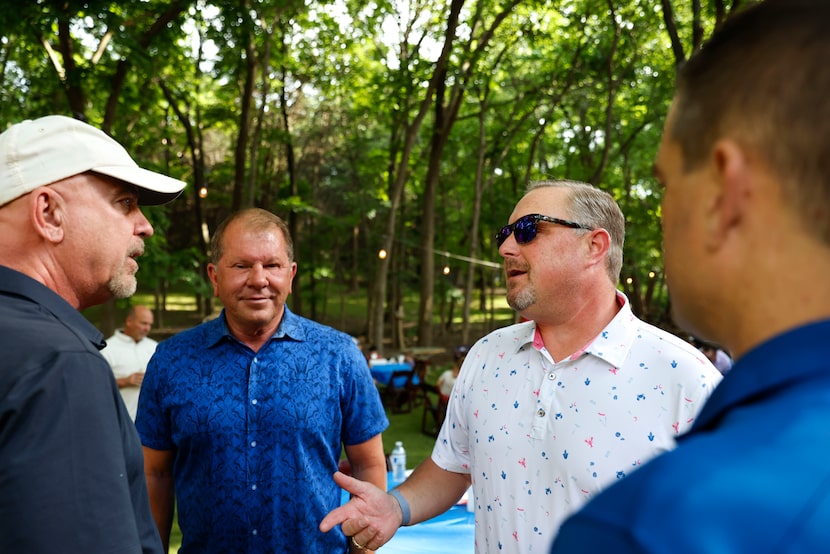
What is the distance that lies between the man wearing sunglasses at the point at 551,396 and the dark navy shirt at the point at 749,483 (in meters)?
1.51

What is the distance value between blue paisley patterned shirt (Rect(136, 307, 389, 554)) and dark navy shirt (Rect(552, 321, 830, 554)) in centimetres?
246

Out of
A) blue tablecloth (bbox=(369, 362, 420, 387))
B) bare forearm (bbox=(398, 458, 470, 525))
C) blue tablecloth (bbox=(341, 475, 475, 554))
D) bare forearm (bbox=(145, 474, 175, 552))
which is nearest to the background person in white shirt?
blue tablecloth (bbox=(341, 475, 475, 554))

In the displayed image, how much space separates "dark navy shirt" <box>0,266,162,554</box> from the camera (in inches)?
56.4

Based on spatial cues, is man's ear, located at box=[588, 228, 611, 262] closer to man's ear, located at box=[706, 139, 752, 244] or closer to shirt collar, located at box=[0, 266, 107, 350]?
shirt collar, located at box=[0, 266, 107, 350]

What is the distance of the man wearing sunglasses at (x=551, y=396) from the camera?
234 centimetres

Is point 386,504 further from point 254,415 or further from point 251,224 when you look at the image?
point 251,224

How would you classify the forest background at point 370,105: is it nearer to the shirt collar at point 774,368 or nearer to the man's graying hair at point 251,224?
the man's graying hair at point 251,224

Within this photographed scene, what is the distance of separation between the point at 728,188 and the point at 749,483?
31 centimetres

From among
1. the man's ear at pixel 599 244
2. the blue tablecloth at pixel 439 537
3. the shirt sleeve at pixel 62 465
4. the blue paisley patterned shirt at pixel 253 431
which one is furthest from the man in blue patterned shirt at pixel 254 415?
the shirt sleeve at pixel 62 465

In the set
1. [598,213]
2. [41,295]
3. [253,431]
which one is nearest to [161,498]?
[253,431]

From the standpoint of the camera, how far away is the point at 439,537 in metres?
4.26

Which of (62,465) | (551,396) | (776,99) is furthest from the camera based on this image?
(551,396)

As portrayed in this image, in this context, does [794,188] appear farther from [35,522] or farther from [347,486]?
[347,486]

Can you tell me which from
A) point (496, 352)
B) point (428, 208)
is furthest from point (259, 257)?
point (428, 208)
